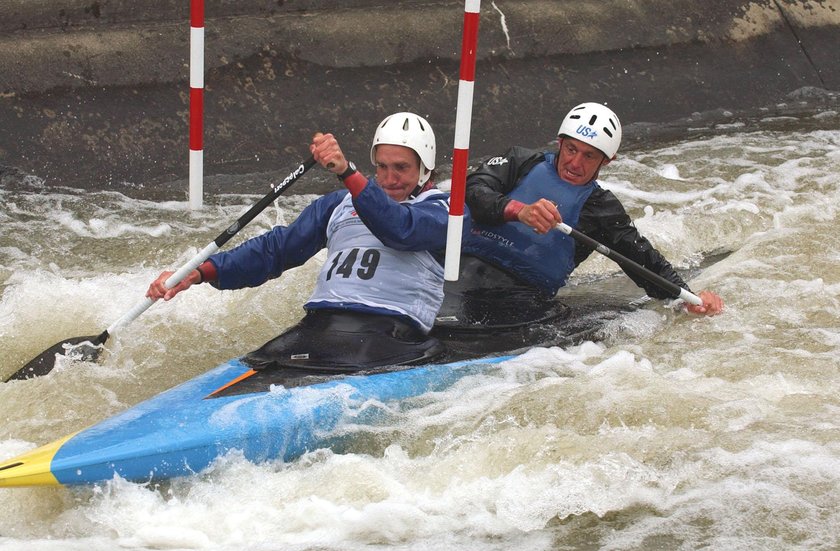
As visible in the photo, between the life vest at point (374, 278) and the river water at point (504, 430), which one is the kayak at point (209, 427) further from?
the life vest at point (374, 278)

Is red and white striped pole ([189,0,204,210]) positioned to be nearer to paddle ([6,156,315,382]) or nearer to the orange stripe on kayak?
paddle ([6,156,315,382])

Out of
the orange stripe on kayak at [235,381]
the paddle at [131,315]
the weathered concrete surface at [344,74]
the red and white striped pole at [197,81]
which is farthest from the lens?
the weathered concrete surface at [344,74]

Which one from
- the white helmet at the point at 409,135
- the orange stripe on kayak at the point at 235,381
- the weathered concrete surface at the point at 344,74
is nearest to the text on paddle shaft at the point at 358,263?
the white helmet at the point at 409,135

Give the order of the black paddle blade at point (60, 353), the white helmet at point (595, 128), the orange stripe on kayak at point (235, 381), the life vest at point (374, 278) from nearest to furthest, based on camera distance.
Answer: the orange stripe on kayak at point (235, 381) < the life vest at point (374, 278) < the black paddle blade at point (60, 353) < the white helmet at point (595, 128)

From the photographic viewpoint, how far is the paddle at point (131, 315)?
4.57 meters

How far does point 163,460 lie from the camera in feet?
12.2

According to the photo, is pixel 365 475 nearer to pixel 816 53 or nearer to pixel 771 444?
pixel 771 444

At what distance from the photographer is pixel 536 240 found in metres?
5.11

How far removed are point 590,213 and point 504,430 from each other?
1362 millimetres

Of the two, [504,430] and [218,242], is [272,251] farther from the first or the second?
[504,430]

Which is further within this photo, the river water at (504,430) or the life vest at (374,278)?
the life vest at (374,278)

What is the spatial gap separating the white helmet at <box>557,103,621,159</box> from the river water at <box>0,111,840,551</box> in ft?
2.74

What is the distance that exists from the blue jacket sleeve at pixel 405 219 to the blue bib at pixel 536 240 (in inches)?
21.0

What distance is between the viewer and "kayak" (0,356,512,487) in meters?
3.60
